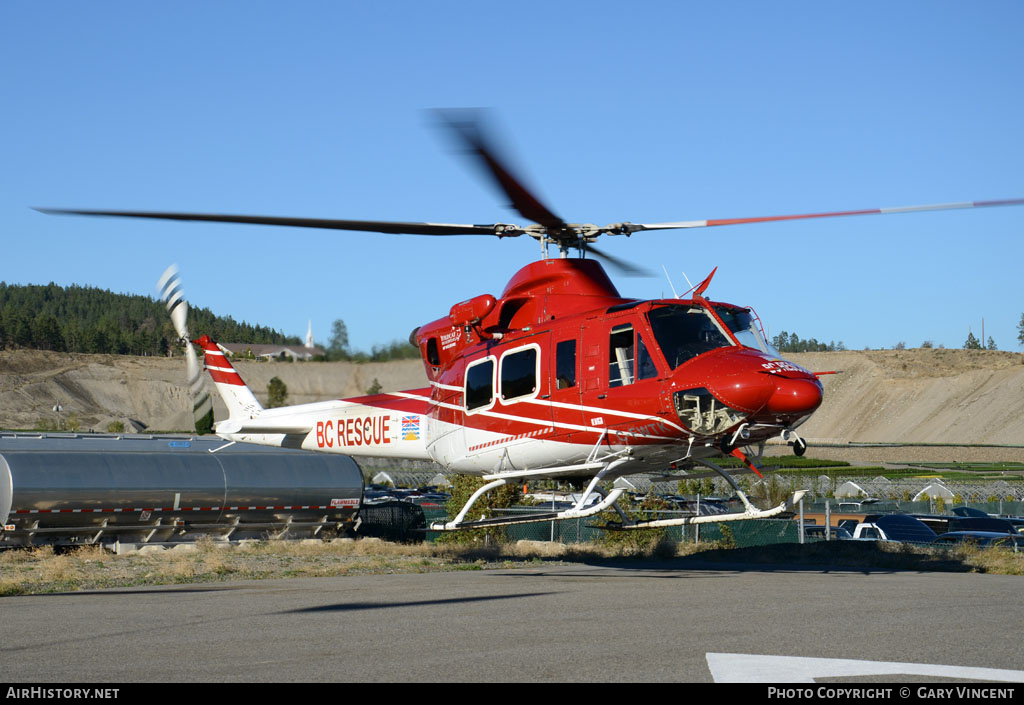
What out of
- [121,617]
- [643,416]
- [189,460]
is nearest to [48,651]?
[121,617]

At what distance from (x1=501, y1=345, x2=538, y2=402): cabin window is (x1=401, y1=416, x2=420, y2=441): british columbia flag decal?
3.64 metres

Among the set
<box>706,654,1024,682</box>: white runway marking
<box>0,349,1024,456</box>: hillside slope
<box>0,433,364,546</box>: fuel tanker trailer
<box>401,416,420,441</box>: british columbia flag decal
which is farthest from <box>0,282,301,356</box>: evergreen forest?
<box>706,654,1024,682</box>: white runway marking

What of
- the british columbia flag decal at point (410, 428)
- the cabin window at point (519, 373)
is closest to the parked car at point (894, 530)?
the british columbia flag decal at point (410, 428)

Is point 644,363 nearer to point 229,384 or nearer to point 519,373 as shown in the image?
point 519,373

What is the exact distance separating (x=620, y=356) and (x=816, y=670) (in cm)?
820

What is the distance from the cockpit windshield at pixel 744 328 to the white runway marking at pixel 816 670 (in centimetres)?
733

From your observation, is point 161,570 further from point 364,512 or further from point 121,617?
point 364,512

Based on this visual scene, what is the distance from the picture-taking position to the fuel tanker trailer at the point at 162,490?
84.1 ft

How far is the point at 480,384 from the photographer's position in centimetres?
1723

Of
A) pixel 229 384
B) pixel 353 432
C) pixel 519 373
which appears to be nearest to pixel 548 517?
pixel 519 373

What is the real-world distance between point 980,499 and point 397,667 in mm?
51510

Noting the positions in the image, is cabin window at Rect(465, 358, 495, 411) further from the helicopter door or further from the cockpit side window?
the cockpit side window

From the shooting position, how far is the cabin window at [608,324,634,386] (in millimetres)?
14977

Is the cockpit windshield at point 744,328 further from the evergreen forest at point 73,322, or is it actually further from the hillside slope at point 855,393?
the evergreen forest at point 73,322
